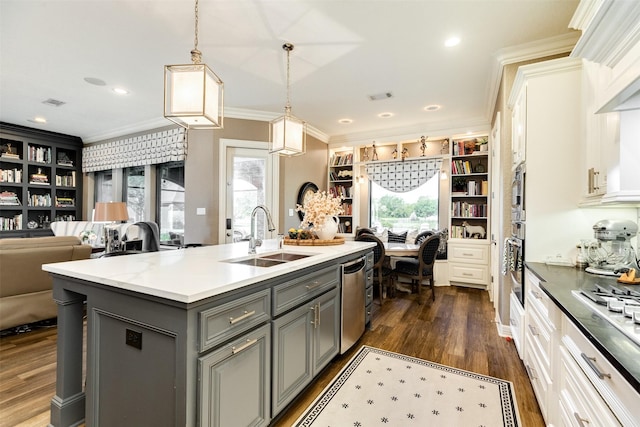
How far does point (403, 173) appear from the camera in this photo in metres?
5.40

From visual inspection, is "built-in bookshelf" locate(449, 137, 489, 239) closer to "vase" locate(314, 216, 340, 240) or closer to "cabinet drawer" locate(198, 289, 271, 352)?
"vase" locate(314, 216, 340, 240)

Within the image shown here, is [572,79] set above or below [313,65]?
below

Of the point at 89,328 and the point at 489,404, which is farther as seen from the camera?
the point at 489,404

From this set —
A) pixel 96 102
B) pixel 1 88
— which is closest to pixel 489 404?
pixel 96 102

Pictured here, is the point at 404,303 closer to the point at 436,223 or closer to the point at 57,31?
the point at 436,223

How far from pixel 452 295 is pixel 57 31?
5468 millimetres

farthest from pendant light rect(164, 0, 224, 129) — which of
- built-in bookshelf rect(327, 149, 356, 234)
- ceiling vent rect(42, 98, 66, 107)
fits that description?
built-in bookshelf rect(327, 149, 356, 234)

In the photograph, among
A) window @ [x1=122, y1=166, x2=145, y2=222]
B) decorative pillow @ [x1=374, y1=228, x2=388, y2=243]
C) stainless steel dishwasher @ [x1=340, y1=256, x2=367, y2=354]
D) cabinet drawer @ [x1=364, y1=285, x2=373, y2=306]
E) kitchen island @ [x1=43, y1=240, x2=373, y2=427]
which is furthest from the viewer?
window @ [x1=122, y1=166, x2=145, y2=222]

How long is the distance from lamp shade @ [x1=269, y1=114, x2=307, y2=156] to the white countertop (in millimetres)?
1098

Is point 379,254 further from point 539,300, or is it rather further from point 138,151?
point 138,151

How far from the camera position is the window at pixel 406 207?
17.5 ft

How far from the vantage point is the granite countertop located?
0.78 metres

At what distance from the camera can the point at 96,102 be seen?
4.23 metres

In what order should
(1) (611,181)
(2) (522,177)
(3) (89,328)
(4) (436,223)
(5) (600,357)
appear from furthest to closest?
(4) (436,223), (2) (522,177), (1) (611,181), (3) (89,328), (5) (600,357)
